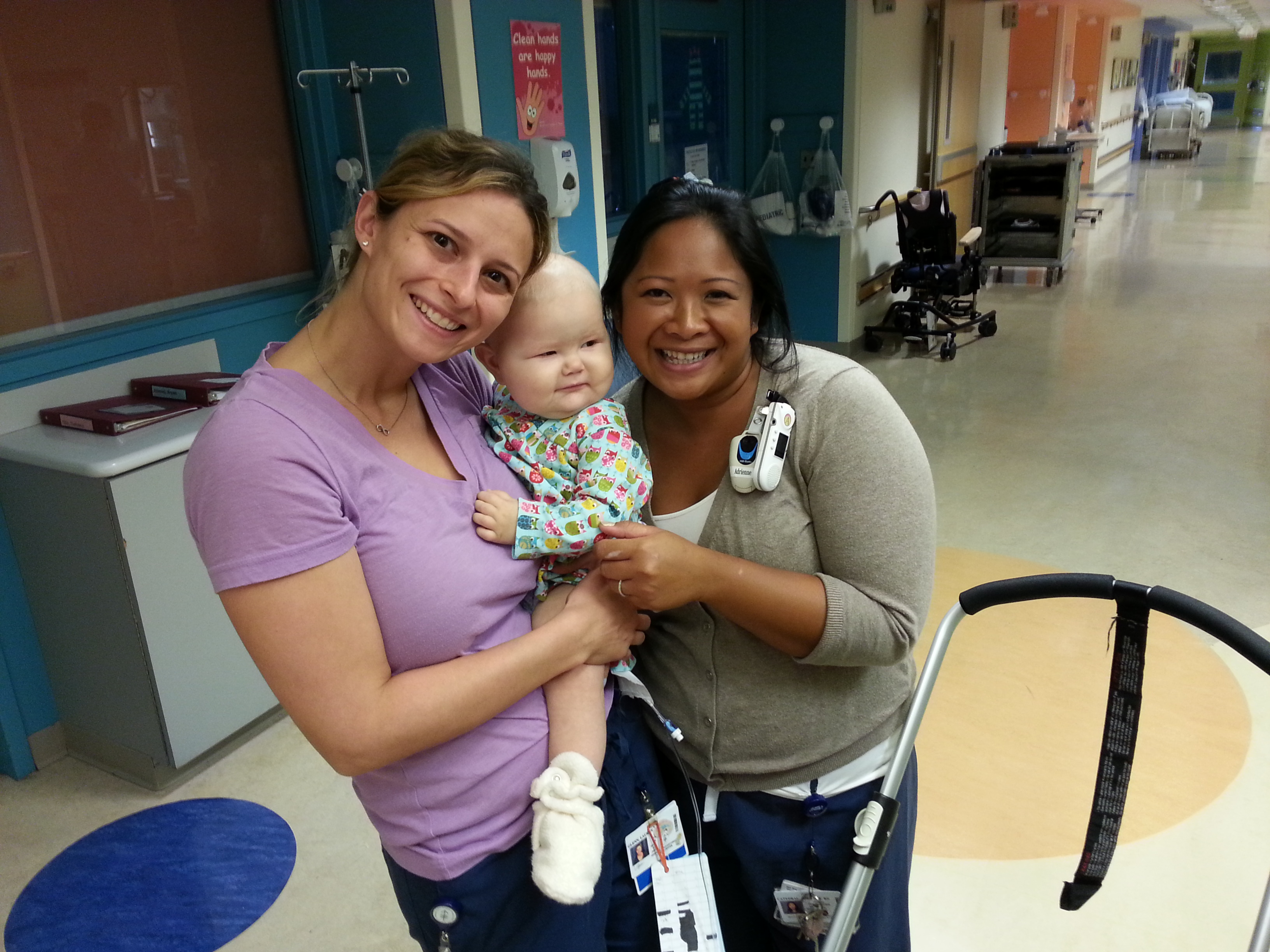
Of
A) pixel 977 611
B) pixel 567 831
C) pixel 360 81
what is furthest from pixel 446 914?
pixel 360 81

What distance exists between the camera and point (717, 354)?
4.25 feet

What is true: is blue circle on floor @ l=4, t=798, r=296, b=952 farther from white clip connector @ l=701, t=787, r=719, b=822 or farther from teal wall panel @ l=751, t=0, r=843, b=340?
teal wall panel @ l=751, t=0, r=843, b=340

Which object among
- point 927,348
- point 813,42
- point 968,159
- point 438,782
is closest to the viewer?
point 438,782

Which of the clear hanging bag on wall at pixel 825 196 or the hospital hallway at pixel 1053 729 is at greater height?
the clear hanging bag on wall at pixel 825 196

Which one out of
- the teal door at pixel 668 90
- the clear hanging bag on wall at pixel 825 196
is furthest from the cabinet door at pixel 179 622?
the clear hanging bag on wall at pixel 825 196

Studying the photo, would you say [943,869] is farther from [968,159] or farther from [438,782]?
[968,159]

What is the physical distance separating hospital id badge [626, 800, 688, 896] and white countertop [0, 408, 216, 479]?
1.73 m

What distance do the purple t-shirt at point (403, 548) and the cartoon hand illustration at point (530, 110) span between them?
2.60 metres

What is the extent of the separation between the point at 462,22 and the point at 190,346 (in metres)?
1.43

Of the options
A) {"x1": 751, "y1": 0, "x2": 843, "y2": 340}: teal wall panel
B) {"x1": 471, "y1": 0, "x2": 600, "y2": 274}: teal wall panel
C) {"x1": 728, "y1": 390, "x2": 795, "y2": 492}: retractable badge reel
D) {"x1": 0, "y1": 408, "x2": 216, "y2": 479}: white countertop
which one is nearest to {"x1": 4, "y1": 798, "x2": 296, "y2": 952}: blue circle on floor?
{"x1": 0, "y1": 408, "x2": 216, "y2": 479}: white countertop

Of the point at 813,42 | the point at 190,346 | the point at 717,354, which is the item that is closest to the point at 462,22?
the point at 190,346

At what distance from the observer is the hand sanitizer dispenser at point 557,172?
12.1 feet

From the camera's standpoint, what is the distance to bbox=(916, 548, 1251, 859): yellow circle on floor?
99.7 inches

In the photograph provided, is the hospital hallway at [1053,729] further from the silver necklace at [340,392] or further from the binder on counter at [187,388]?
the silver necklace at [340,392]
